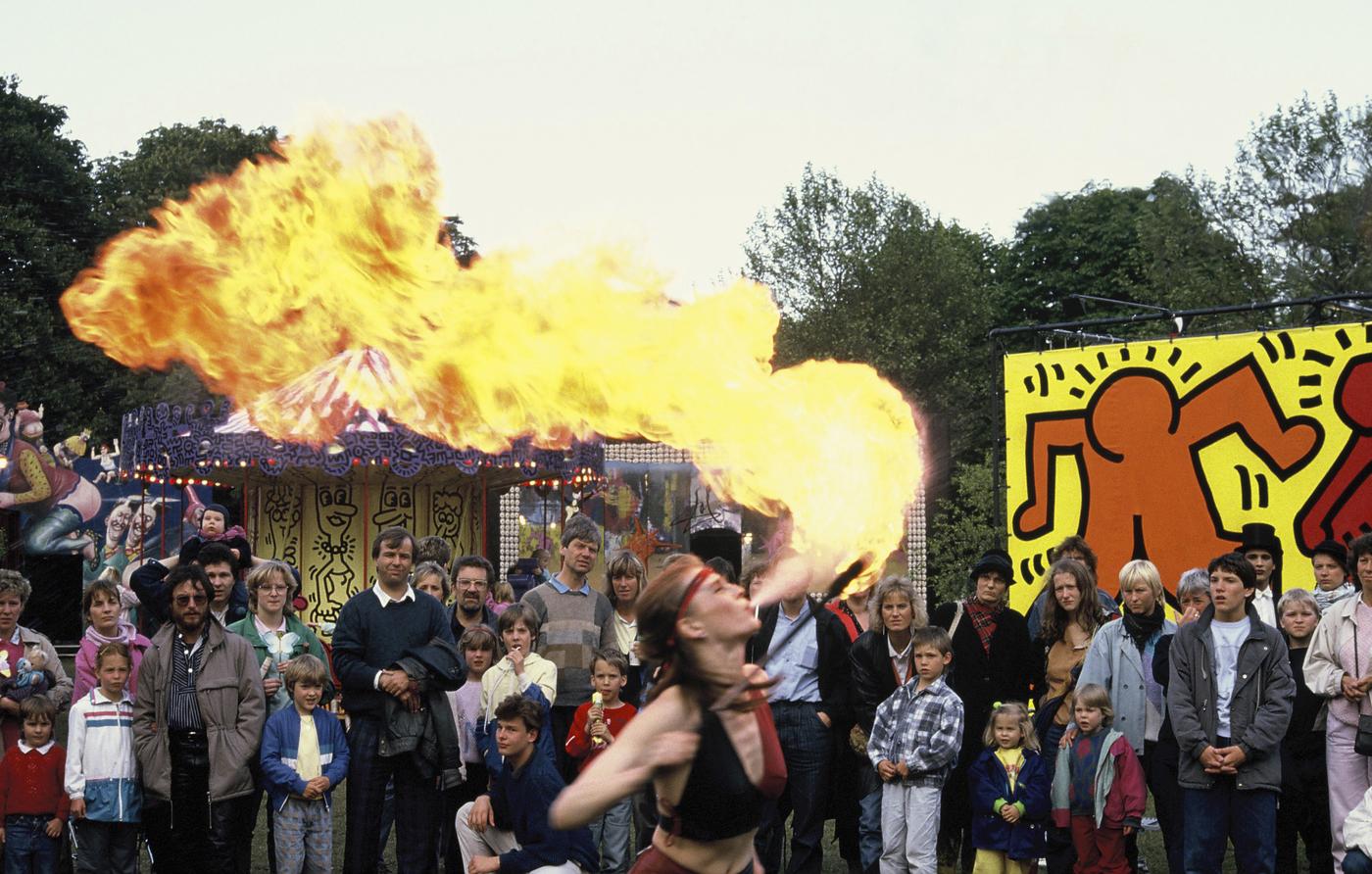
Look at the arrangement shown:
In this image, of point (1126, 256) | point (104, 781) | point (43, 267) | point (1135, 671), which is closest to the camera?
point (104, 781)

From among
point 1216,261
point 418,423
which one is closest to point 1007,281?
point 1216,261

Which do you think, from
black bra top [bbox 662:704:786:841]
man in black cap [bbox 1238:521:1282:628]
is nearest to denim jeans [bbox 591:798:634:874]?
man in black cap [bbox 1238:521:1282:628]

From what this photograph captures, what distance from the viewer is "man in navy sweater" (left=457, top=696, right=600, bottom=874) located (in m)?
7.05

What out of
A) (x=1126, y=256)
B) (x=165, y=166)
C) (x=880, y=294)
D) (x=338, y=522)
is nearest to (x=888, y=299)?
(x=880, y=294)

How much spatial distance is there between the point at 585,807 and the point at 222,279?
358 inches

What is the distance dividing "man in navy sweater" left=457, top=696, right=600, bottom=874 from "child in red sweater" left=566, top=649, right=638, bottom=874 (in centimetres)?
82

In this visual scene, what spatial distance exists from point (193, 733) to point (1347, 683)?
20.5 ft

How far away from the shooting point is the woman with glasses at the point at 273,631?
345 inches

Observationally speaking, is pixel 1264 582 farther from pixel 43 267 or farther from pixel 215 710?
pixel 43 267

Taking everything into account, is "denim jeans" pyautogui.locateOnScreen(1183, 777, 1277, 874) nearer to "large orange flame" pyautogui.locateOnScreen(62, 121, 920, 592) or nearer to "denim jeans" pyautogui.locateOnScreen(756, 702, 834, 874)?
"denim jeans" pyautogui.locateOnScreen(756, 702, 834, 874)

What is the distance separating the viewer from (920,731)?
27.9ft

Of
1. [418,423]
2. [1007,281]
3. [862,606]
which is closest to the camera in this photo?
[862,606]

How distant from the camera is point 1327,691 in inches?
329

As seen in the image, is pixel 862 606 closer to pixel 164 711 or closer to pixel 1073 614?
pixel 1073 614
